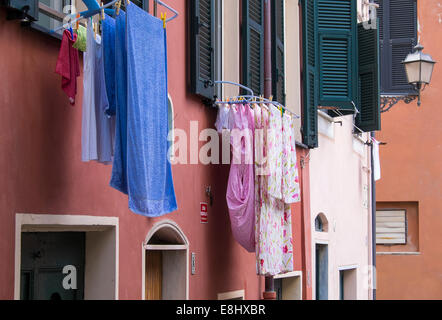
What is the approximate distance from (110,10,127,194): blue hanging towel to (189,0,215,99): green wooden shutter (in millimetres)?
2504

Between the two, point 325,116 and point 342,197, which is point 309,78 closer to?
point 325,116

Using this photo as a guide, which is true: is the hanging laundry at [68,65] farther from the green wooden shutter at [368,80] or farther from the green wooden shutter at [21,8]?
the green wooden shutter at [368,80]

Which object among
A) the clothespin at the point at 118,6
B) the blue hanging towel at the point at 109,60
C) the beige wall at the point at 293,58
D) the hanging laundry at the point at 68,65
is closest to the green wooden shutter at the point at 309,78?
the beige wall at the point at 293,58

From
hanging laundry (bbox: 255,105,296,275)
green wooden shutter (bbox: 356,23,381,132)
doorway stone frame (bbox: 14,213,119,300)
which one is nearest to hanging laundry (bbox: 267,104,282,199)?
hanging laundry (bbox: 255,105,296,275)

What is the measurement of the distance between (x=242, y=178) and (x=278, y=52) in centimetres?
305

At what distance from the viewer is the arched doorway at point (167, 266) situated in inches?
327

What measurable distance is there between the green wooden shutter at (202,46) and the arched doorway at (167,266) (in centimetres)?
143

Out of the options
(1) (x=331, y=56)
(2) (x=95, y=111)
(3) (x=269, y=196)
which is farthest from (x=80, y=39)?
(1) (x=331, y=56)

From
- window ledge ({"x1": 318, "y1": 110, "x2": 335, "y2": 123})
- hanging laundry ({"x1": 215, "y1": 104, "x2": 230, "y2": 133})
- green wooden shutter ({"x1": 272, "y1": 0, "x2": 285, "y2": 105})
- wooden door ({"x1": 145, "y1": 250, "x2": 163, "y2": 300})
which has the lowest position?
wooden door ({"x1": 145, "y1": 250, "x2": 163, "y2": 300})

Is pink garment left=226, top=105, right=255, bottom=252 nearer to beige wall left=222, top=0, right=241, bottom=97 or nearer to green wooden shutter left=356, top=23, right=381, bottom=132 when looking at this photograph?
beige wall left=222, top=0, right=241, bottom=97

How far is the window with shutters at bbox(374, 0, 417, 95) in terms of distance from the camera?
69.5 feet

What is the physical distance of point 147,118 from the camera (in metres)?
6.38
